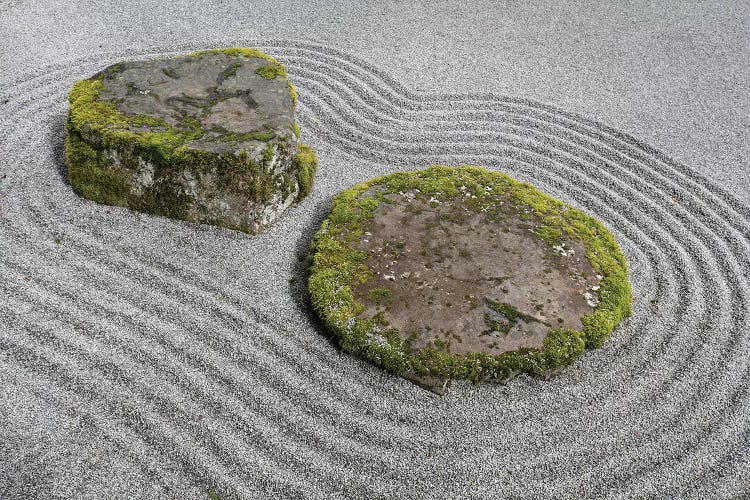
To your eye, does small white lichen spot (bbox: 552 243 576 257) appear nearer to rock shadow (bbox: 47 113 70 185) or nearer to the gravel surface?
the gravel surface

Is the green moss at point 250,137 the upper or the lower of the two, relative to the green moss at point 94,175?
upper

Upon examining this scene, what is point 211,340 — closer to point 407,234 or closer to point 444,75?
point 407,234

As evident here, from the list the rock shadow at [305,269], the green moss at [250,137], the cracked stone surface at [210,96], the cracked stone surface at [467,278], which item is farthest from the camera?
the cracked stone surface at [210,96]

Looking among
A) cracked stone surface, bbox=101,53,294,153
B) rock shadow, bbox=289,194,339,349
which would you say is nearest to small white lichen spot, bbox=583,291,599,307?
rock shadow, bbox=289,194,339,349

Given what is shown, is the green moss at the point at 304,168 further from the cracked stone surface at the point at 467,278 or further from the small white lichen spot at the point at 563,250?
the small white lichen spot at the point at 563,250

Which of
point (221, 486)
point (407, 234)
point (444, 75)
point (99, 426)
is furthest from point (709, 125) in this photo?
point (99, 426)

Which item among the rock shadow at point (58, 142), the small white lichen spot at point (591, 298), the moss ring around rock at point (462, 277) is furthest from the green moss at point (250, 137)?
the small white lichen spot at point (591, 298)

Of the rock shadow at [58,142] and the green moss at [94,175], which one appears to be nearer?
the green moss at [94,175]
